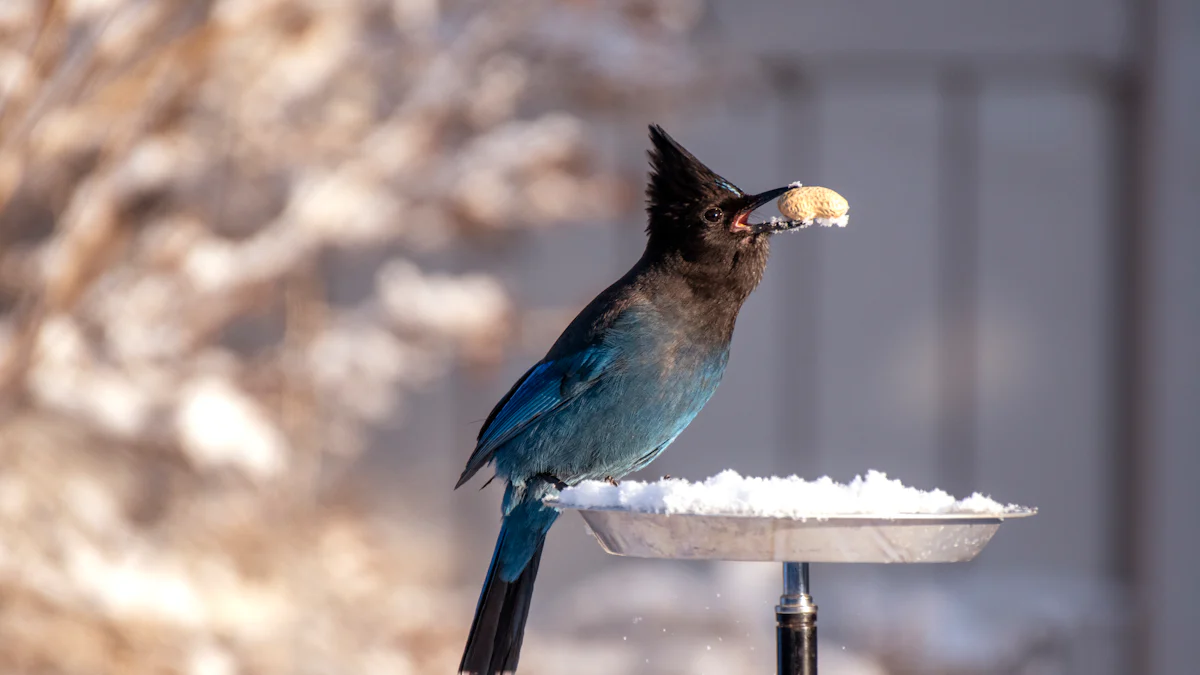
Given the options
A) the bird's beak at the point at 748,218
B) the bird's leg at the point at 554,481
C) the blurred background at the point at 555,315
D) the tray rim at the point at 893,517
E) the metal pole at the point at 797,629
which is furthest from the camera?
the blurred background at the point at 555,315

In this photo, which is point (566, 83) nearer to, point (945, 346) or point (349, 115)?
point (349, 115)

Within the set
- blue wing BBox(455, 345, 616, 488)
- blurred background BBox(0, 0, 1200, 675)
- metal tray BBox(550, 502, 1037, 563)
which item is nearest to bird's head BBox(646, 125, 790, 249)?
blue wing BBox(455, 345, 616, 488)

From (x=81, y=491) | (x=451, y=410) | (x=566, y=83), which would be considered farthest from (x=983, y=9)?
(x=81, y=491)

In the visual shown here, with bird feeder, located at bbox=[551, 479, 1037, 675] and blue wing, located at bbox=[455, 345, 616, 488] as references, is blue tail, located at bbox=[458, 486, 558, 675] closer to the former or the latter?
blue wing, located at bbox=[455, 345, 616, 488]

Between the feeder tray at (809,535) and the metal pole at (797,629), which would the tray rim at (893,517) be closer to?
the feeder tray at (809,535)

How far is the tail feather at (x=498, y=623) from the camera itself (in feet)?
7.01

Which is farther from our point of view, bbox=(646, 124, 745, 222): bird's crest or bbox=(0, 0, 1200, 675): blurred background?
bbox=(0, 0, 1200, 675): blurred background

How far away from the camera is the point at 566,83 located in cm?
465

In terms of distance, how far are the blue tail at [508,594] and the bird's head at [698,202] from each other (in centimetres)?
55

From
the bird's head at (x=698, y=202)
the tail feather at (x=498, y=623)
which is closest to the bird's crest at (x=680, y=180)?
the bird's head at (x=698, y=202)

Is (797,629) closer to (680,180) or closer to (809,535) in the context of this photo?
(809,535)

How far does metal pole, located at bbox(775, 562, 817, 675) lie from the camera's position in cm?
162

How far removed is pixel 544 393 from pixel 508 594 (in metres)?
0.36

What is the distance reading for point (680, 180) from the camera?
7.32ft
